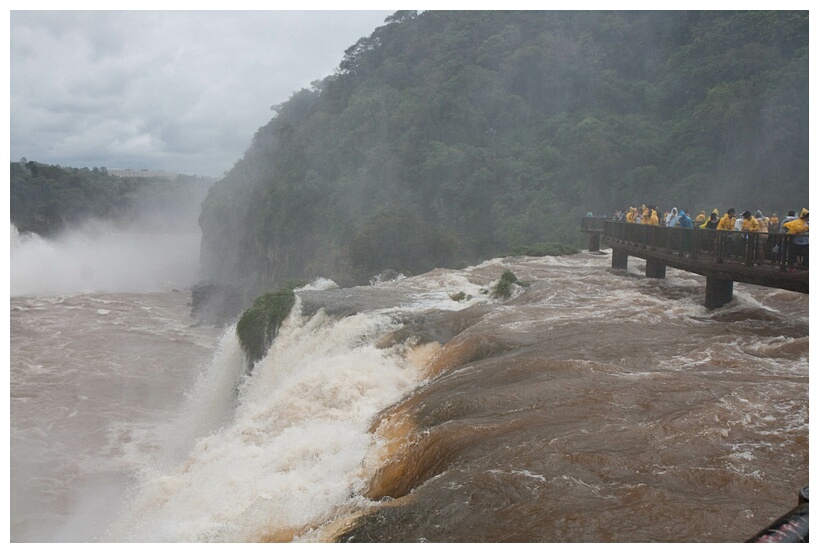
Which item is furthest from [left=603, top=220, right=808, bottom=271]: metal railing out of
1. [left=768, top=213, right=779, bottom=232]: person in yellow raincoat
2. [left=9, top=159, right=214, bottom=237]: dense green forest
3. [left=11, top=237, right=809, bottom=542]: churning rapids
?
[left=9, top=159, right=214, bottom=237]: dense green forest

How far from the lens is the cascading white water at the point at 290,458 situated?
5.80 m

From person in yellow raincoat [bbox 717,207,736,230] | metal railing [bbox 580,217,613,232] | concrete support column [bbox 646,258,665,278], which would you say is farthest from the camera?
metal railing [bbox 580,217,613,232]

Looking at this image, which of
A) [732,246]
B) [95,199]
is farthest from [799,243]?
[95,199]

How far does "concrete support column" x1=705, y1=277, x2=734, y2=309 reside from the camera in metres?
11.3

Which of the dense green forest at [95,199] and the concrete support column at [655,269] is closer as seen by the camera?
the concrete support column at [655,269]

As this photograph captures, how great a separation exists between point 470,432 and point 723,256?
20.4 feet

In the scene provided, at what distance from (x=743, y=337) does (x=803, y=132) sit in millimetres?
25015

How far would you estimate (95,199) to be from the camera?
7444 cm

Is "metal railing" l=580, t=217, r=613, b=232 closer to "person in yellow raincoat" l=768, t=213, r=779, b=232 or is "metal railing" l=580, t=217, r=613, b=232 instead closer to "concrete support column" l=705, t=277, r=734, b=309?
"person in yellow raincoat" l=768, t=213, r=779, b=232

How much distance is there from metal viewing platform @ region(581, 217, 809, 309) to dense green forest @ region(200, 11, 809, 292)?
1727 centimetres

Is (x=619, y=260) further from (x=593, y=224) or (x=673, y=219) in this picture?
(x=593, y=224)

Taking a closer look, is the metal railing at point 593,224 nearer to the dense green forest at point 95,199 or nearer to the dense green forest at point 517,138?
the dense green forest at point 517,138

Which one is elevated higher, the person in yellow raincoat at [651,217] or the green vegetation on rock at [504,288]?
the person in yellow raincoat at [651,217]

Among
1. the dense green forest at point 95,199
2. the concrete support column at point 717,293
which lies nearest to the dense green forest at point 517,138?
the concrete support column at point 717,293
